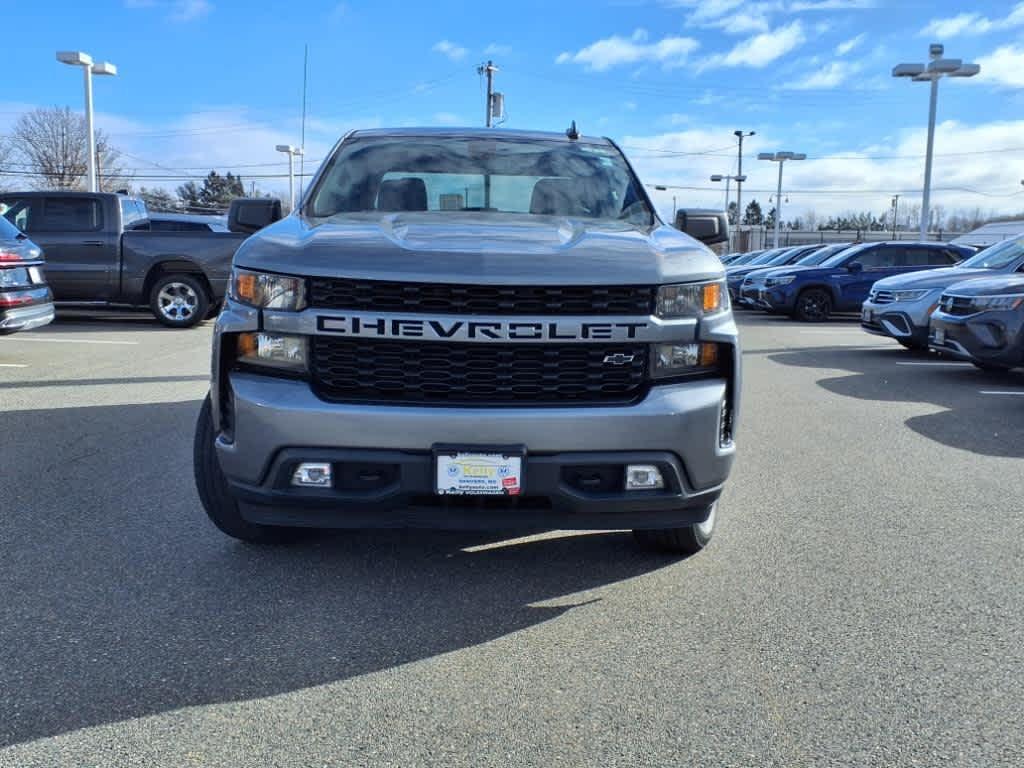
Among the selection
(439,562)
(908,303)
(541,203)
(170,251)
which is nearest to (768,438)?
(541,203)

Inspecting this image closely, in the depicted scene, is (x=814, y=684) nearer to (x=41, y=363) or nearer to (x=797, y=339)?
(x=41, y=363)

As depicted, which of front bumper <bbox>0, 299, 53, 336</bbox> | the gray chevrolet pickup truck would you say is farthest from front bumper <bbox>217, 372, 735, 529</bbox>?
front bumper <bbox>0, 299, 53, 336</bbox>

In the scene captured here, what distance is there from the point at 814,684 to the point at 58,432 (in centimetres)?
539

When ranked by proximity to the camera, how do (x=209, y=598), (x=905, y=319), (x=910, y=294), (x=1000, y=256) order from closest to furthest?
1. (x=209, y=598)
2. (x=1000, y=256)
3. (x=905, y=319)
4. (x=910, y=294)

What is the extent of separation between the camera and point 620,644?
10.3ft

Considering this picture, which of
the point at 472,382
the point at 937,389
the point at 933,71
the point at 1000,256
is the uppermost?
the point at 933,71

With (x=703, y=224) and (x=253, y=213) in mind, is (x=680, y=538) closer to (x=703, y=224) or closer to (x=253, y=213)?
(x=703, y=224)

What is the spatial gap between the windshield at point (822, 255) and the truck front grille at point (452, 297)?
1715 cm

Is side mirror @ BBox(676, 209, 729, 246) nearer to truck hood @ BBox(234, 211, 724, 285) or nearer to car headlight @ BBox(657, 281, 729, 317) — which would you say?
truck hood @ BBox(234, 211, 724, 285)

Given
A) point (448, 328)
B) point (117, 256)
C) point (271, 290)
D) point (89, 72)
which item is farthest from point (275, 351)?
point (89, 72)

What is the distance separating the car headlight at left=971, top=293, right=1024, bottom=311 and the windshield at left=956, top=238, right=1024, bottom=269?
165 centimetres

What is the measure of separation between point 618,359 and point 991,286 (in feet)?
24.1

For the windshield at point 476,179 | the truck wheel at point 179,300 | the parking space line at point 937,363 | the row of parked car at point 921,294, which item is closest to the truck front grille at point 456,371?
the windshield at point 476,179

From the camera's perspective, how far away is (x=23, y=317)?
344 inches
